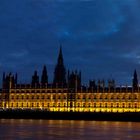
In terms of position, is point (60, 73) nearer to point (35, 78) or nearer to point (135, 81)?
point (35, 78)

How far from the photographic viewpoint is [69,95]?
10950 centimetres

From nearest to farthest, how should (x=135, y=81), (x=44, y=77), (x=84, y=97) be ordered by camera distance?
(x=84, y=97)
(x=135, y=81)
(x=44, y=77)

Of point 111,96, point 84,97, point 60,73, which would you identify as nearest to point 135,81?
point 111,96

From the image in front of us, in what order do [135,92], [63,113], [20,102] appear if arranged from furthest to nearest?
[20,102]
[135,92]
[63,113]

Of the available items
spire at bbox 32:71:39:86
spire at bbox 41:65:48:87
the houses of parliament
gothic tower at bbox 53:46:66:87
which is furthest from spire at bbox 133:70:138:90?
spire at bbox 32:71:39:86

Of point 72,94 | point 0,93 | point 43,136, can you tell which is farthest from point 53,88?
point 43,136

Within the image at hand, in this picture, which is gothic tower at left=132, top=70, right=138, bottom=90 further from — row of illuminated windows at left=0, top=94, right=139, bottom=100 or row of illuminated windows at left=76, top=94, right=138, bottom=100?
row of illuminated windows at left=0, top=94, right=139, bottom=100

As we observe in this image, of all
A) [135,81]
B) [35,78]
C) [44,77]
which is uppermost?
[44,77]

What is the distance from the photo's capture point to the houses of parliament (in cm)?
10606

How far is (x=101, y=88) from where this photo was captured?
357 ft

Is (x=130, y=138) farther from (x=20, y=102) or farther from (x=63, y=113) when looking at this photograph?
(x=20, y=102)

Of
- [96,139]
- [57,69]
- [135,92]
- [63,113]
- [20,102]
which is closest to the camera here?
[96,139]

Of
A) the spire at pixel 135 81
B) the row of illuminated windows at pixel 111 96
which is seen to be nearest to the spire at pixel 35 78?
the row of illuminated windows at pixel 111 96

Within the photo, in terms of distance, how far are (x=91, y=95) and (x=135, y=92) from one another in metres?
9.08
